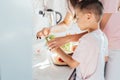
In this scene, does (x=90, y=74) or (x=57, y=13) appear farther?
(x=57, y=13)

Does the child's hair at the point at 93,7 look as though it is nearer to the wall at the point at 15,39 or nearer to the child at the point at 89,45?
the child at the point at 89,45

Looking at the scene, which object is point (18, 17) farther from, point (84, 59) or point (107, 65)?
point (107, 65)

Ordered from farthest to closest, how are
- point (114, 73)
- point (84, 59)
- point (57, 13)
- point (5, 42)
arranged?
point (57, 13), point (114, 73), point (84, 59), point (5, 42)

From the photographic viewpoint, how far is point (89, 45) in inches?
27.7

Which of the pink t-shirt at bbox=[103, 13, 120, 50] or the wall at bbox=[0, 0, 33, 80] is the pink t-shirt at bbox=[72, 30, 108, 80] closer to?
the pink t-shirt at bbox=[103, 13, 120, 50]

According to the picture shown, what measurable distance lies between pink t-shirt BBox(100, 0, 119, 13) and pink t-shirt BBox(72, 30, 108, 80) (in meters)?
0.10

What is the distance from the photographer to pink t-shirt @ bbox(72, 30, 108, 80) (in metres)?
0.71

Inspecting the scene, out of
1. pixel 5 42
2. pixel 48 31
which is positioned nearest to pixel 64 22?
pixel 48 31

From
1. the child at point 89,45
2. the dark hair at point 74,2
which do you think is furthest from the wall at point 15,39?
the dark hair at point 74,2

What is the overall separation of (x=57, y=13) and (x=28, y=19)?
38cm

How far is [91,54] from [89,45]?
0.04 meters

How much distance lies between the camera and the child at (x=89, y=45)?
71 centimetres

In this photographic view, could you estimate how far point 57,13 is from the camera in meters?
1.00

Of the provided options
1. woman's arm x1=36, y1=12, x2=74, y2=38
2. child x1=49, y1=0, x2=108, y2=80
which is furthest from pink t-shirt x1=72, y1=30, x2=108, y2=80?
woman's arm x1=36, y1=12, x2=74, y2=38
